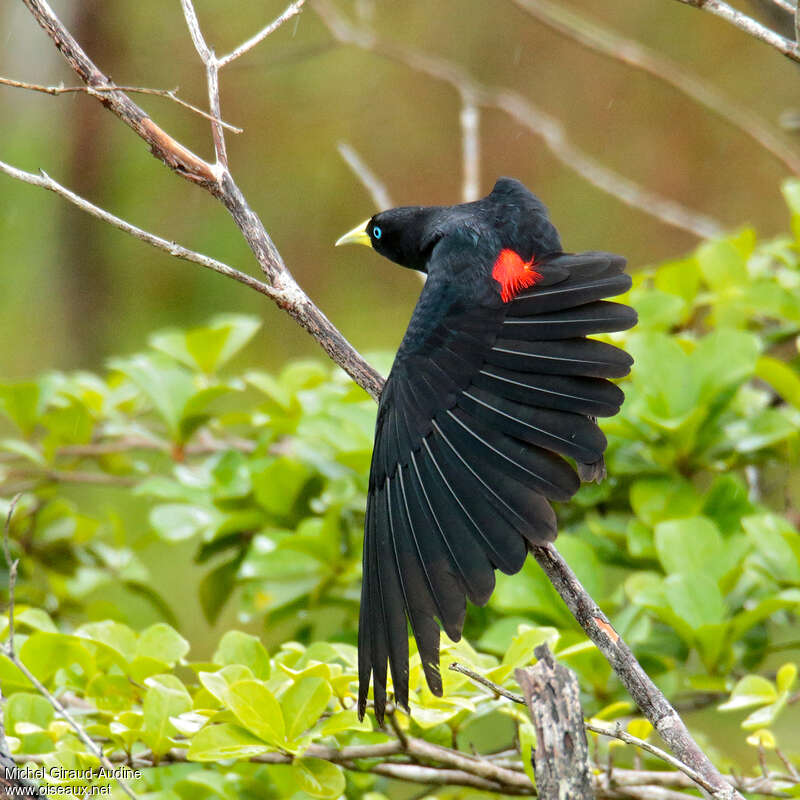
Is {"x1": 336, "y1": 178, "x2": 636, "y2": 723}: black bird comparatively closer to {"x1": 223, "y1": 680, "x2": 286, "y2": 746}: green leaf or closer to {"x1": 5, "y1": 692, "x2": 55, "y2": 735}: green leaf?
{"x1": 223, "y1": 680, "x2": 286, "y2": 746}: green leaf

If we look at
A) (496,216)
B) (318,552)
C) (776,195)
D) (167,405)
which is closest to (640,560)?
(318,552)

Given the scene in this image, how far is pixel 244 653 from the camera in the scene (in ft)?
4.42

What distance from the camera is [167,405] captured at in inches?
77.0

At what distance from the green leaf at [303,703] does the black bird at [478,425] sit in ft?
0.18

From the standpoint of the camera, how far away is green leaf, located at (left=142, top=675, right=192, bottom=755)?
47.5 inches

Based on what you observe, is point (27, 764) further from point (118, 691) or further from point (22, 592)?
point (22, 592)

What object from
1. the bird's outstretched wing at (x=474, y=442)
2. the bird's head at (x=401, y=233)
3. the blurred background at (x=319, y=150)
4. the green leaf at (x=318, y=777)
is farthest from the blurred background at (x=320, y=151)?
the green leaf at (x=318, y=777)

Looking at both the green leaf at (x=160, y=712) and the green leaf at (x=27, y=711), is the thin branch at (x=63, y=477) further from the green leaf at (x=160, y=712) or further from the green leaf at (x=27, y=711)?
the green leaf at (x=160, y=712)

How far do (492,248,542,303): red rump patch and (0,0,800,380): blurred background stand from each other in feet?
10.7

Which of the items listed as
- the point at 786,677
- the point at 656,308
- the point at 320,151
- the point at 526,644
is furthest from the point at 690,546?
the point at 320,151

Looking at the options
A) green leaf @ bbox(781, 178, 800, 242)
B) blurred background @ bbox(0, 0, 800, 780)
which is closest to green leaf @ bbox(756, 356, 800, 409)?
green leaf @ bbox(781, 178, 800, 242)

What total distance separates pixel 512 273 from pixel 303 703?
808mm

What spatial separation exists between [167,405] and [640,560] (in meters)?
0.94

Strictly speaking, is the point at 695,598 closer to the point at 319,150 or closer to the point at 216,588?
the point at 216,588
